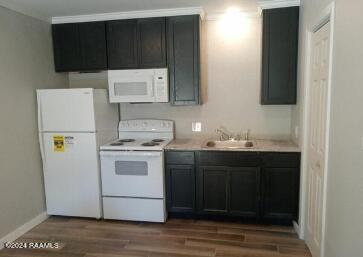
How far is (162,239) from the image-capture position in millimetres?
2975

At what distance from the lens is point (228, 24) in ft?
11.7

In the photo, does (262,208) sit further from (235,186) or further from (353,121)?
(353,121)

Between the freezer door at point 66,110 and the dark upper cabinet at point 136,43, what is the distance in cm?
61

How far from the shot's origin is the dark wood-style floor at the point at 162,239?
8.95 ft

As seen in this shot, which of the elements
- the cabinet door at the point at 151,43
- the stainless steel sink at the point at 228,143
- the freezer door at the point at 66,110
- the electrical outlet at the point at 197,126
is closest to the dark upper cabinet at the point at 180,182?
the stainless steel sink at the point at 228,143

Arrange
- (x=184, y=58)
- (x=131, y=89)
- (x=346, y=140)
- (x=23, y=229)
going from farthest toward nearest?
1. (x=131, y=89)
2. (x=184, y=58)
3. (x=23, y=229)
4. (x=346, y=140)

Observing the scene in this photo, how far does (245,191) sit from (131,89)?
71.9 inches

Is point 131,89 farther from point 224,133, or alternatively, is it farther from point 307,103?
point 307,103

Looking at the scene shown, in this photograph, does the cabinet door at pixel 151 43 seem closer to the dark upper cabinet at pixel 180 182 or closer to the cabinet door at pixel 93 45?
the cabinet door at pixel 93 45

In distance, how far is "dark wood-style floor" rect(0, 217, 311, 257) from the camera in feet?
8.95

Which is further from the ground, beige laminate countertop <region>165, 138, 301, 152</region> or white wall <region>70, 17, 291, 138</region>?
white wall <region>70, 17, 291, 138</region>

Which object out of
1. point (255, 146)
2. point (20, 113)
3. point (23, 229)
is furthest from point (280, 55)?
point (23, 229)

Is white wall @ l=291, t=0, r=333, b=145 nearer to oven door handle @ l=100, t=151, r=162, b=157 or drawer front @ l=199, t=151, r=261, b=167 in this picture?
drawer front @ l=199, t=151, r=261, b=167

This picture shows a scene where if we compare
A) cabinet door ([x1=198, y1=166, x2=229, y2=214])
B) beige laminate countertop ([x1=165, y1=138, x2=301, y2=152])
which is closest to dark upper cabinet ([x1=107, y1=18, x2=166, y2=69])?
beige laminate countertop ([x1=165, y1=138, x2=301, y2=152])
